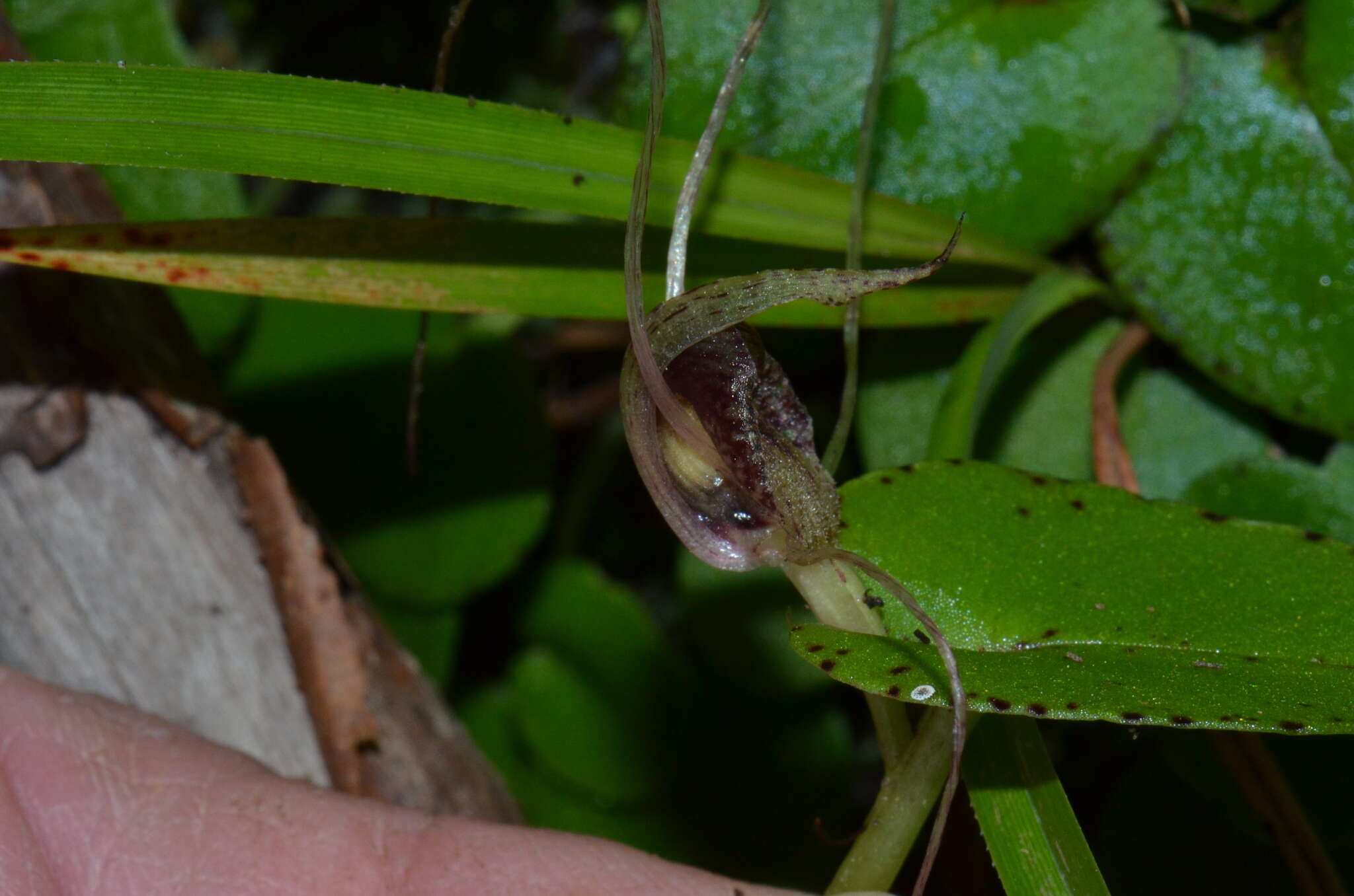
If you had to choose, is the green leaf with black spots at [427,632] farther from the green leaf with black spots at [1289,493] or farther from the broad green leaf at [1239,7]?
the broad green leaf at [1239,7]

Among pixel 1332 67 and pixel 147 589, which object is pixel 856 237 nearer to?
pixel 1332 67

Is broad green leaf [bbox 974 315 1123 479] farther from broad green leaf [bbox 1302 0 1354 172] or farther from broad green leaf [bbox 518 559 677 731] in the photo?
broad green leaf [bbox 518 559 677 731]

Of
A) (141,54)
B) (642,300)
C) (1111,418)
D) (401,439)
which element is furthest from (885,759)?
(141,54)

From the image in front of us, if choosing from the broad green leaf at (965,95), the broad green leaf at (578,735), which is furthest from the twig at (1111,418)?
the broad green leaf at (578,735)

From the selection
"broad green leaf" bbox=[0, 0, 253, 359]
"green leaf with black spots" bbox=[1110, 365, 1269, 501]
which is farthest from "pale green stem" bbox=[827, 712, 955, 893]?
"broad green leaf" bbox=[0, 0, 253, 359]

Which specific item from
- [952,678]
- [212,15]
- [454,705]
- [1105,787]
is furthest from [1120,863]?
[212,15]

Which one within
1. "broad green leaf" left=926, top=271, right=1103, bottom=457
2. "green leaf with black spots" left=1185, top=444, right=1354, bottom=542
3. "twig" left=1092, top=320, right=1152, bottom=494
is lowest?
"green leaf with black spots" left=1185, top=444, right=1354, bottom=542
